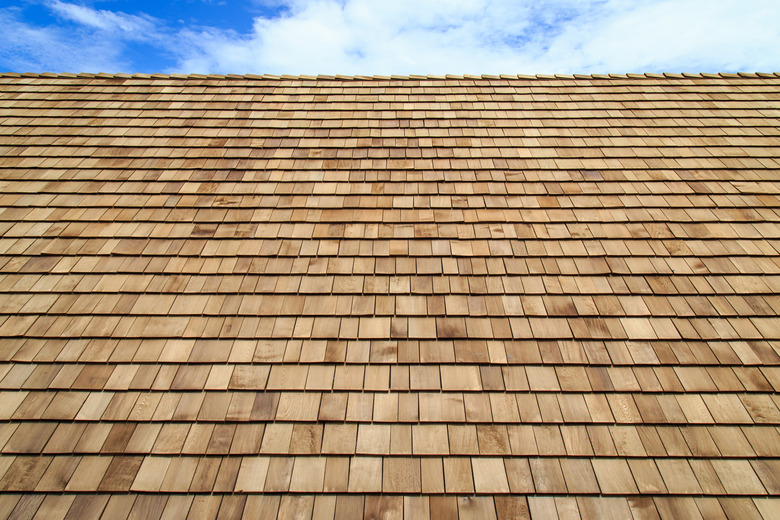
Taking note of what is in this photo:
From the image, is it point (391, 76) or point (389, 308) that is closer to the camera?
point (389, 308)

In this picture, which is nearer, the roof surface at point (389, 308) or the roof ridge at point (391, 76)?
Answer: the roof surface at point (389, 308)

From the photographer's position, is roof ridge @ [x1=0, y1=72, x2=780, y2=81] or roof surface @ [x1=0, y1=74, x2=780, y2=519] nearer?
roof surface @ [x1=0, y1=74, x2=780, y2=519]

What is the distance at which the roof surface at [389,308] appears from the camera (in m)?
2.08

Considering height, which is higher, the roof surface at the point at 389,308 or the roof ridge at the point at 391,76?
the roof ridge at the point at 391,76

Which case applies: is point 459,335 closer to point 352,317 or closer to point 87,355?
point 352,317

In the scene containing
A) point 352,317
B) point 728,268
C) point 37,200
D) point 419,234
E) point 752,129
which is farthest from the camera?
point 752,129

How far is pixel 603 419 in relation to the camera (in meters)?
2.26

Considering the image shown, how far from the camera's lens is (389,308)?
9.14 ft

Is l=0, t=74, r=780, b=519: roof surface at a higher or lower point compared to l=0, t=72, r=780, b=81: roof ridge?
lower

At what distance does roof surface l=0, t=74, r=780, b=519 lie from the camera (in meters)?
2.08

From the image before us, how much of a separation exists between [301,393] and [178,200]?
2.38 m

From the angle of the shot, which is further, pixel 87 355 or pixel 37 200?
pixel 37 200

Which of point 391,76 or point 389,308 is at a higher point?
point 391,76

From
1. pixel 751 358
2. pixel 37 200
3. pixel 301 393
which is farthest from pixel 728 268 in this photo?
pixel 37 200
